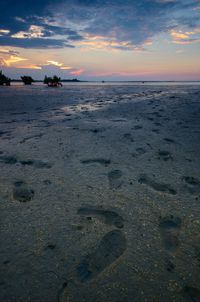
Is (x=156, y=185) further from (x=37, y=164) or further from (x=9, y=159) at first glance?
(x=9, y=159)

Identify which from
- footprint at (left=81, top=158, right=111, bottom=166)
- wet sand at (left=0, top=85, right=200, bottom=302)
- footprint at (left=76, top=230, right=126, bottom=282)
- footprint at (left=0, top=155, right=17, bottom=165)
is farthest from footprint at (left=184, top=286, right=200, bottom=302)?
footprint at (left=0, top=155, right=17, bottom=165)

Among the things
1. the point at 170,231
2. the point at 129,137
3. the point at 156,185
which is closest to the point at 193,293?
the point at 170,231

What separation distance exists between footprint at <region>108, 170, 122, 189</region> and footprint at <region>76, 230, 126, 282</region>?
0.77 metres

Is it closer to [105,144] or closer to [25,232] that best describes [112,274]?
[25,232]

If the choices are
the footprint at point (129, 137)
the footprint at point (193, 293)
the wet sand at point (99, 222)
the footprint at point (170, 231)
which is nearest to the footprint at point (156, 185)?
the wet sand at point (99, 222)

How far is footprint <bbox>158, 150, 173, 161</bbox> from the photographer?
10.9ft

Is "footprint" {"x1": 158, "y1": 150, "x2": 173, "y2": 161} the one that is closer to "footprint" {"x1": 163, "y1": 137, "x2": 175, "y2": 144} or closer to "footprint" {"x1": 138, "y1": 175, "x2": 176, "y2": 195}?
"footprint" {"x1": 163, "y1": 137, "x2": 175, "y2": 144}

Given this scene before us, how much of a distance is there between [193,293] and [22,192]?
172 centimetres

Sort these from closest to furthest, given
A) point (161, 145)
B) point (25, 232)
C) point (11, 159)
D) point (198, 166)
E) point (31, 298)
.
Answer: point (31, 298), point (25, 232), point (198, 166), point (11, 159), point (161, 145)

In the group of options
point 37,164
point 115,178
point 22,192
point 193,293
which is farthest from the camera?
point 37,164

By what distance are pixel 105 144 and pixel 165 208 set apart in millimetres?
1990

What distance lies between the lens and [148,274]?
4.85ft

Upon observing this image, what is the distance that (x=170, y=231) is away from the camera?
1.86 metres

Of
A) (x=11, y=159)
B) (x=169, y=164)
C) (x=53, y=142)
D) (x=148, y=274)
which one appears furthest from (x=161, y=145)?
(x=148, y=274)
